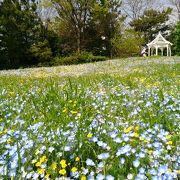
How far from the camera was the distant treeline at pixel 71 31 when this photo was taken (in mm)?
33812

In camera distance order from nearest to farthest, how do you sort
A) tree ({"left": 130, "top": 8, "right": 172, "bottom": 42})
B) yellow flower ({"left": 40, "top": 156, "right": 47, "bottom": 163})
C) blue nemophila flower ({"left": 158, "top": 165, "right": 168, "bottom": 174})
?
blue nemophila flower ({"left": 158, "top": 165, "right": 168, "bottom": 174}) < yellow flower ({"left": 40, "top": 156, "right": 47, "bottom": 163}) < tree ({"left": 130, "top": 8, "right": 172, "bottom": 42})

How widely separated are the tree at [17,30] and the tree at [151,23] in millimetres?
22658

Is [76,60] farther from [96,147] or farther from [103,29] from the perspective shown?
[96,147]

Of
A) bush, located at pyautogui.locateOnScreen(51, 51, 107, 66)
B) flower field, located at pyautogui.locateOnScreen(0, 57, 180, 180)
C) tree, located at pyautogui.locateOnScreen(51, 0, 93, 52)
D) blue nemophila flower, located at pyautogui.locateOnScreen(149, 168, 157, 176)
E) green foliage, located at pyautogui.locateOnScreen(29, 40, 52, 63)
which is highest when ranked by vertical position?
tree, located at pyautogui.locateOnScreen(51, 0, 93, 52)

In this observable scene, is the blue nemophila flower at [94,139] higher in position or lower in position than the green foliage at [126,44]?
higher

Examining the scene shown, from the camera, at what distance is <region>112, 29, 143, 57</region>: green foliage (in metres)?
46.4

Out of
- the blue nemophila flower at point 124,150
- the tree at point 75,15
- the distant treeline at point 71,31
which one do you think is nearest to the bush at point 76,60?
the distant treeline at point 71,31

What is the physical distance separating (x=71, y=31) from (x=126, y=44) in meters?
7.94

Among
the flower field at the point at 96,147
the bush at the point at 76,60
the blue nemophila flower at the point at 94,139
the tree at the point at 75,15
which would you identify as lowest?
the bush at the point at 76,60

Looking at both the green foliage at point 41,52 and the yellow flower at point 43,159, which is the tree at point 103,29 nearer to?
the green foliage at point 41,52

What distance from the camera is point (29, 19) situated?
113ft

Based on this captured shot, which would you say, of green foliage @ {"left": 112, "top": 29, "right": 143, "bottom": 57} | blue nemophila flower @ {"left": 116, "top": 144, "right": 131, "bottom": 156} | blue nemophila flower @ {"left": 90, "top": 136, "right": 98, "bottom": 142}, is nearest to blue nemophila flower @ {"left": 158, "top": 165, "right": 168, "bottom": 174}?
blue nemophila flower @ {"left": 116, "top": 144, "right": 131, "bottom": 156}

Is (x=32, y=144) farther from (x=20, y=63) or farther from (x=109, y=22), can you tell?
(x=109, y=22)

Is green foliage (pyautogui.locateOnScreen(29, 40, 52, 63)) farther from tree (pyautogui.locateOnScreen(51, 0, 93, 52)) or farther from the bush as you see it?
tree (pyautogui.locateOnScreen(51, 0, 93, 52))
